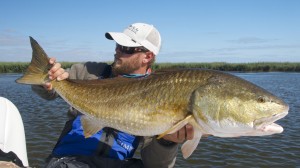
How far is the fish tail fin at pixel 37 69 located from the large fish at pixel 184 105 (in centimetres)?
11

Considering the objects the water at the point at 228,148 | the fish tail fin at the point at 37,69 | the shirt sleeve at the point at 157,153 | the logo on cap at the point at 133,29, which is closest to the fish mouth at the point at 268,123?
the shirt sleeve at the point at 157,153

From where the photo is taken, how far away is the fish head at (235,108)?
310cm

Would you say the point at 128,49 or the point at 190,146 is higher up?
the point at 128,49

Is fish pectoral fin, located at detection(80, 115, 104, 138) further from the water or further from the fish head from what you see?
the water

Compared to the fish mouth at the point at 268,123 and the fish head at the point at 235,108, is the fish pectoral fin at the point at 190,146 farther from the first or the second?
the fish mouth at the point at 268,123

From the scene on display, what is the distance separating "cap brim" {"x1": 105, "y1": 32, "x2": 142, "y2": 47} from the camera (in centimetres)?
436

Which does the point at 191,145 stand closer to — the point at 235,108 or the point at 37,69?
the point at 235,108

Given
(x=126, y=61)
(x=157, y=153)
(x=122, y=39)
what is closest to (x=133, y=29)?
(x=122, y=39)

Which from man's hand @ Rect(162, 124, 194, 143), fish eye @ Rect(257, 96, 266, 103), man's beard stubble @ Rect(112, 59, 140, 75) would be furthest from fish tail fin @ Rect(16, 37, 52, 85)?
fish eye @ Rect(257, 96, 266, 103)

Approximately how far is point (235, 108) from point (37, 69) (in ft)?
7.21

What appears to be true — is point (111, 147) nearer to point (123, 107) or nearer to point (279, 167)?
point (123, 107)

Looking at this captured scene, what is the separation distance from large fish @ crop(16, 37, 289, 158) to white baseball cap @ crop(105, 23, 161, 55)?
0.87m

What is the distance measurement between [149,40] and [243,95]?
5.81 ft

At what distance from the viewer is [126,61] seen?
4461mm
